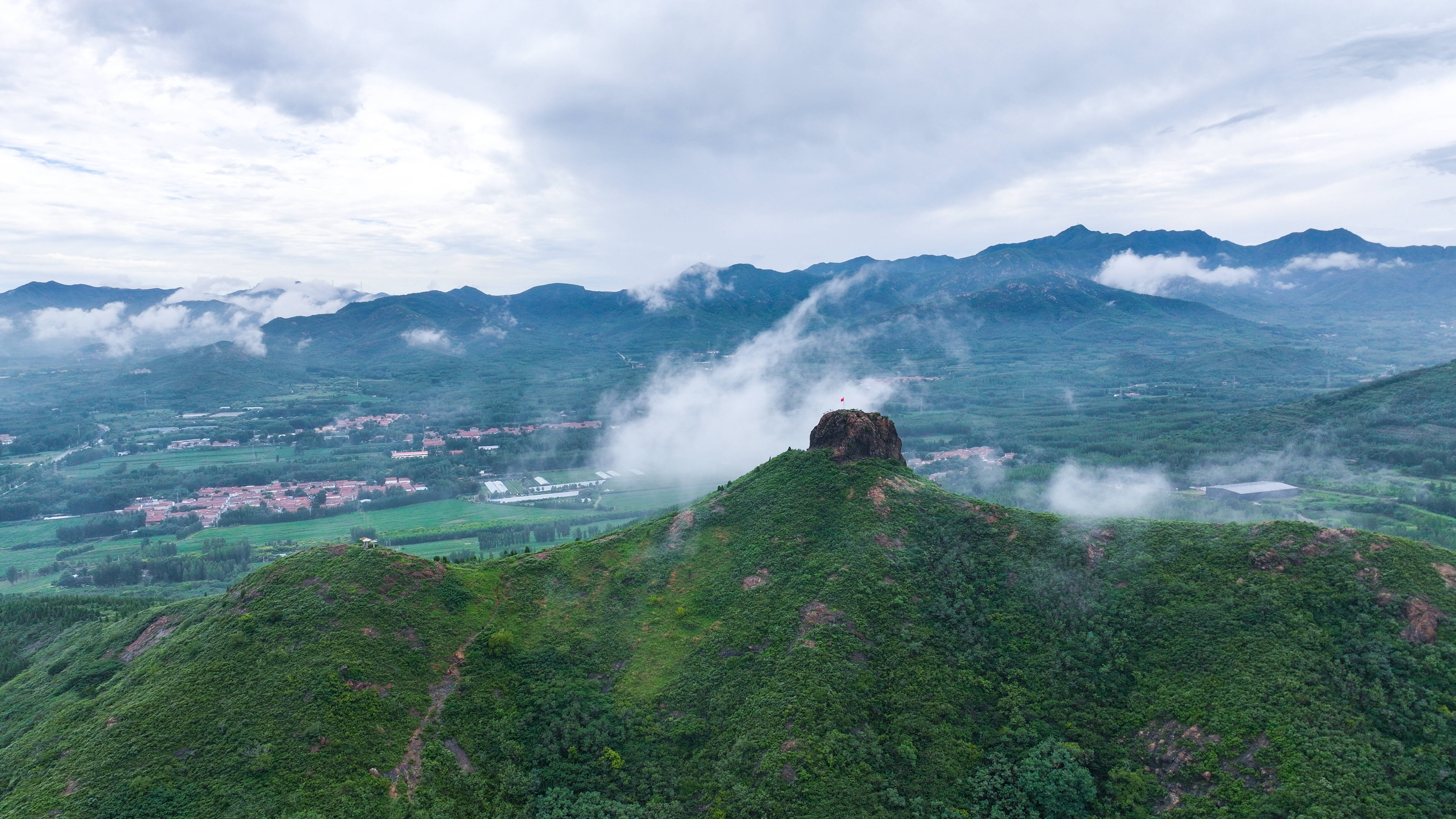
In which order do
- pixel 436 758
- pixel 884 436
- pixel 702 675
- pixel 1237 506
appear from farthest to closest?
pixel 1237 506 → pixel 884 436 → pixel 702 675 → pixel 436 758

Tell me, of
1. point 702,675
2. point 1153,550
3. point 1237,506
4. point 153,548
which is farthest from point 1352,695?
point 153,548

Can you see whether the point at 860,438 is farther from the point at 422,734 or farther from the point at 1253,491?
the point at 1253,491

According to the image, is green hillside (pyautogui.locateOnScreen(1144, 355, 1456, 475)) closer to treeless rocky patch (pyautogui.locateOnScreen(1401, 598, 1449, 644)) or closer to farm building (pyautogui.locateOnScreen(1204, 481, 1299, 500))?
farm building (pyautogui.locateOnScreen(1204, 481, 1299, 500))

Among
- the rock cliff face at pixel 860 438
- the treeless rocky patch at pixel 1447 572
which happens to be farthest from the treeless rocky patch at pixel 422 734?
the treeless rocky patch at pixel 1447 572

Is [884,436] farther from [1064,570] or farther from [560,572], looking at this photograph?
[560,572]

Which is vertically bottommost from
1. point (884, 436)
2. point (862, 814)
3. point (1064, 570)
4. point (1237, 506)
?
point (1237, 506)

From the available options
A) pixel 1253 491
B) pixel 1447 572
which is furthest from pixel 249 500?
pixel 1253 491

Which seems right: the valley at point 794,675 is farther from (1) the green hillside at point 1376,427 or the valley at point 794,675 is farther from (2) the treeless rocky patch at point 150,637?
(1) the green hillside at point 1376,427
